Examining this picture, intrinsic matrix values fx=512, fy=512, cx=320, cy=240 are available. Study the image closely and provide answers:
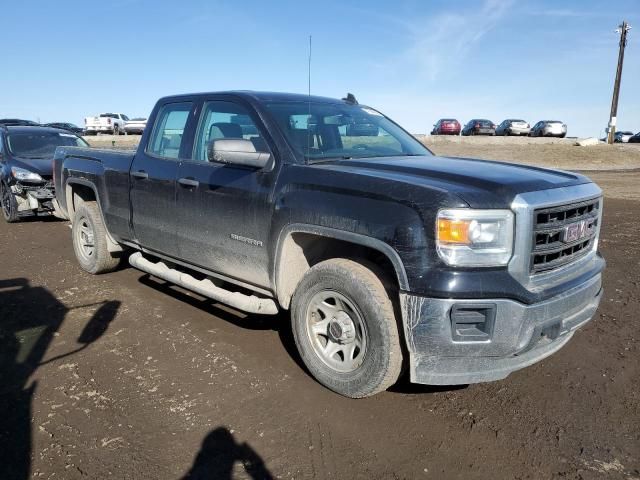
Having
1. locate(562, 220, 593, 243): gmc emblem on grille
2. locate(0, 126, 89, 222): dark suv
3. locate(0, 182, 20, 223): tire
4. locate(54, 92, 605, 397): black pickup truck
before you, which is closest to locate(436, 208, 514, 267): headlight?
locate(54, 92, 605, 397): black pickup truck

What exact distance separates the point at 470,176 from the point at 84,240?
4847mm

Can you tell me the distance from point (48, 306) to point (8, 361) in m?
1.24

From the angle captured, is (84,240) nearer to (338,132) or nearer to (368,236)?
(338,132)

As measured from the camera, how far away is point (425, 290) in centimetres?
276

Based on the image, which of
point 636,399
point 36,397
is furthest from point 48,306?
point 636,399

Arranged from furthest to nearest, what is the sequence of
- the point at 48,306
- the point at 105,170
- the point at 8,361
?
the point at 105,170
the point at 48,306
the point at 8,361

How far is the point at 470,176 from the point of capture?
306 centimetres

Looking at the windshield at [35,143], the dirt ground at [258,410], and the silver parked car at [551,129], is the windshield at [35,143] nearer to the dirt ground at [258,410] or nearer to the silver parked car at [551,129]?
the dirt ground at [258,410]

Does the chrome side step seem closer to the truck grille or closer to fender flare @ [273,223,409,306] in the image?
fender flare @ [273,223,409,306]

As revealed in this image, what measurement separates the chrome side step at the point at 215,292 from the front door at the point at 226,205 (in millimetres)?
149

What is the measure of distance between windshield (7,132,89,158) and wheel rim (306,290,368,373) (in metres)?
8.61

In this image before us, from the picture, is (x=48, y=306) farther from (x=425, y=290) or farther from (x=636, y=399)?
(x=636, y=399)

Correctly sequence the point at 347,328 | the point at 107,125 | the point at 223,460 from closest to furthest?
the point at 223,460 → the point at 347,328 → the point at 107,125

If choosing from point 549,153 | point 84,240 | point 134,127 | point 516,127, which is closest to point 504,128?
point 516,127
